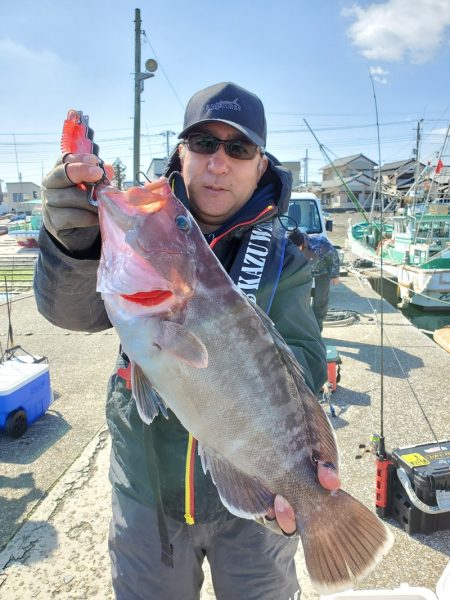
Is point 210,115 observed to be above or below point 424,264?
above

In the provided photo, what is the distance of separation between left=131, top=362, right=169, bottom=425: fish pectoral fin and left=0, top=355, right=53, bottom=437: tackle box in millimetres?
2910

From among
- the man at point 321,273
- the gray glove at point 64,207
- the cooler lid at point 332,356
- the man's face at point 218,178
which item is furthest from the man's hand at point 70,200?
the man at point 321,273

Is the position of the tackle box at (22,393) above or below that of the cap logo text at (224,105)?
below

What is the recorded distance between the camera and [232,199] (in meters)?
1.97

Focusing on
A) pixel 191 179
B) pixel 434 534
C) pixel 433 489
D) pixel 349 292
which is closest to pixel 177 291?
pixel 191 179

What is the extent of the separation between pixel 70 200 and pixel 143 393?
0.73m

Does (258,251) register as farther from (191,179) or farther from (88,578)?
(88,578)

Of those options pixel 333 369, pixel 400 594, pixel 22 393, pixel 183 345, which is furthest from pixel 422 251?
pixel 183 345

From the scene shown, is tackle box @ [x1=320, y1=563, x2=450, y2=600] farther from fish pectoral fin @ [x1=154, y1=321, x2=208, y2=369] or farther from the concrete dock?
fish pectoral fin @ [x1=154, y1=321, x2=208, y2=369]

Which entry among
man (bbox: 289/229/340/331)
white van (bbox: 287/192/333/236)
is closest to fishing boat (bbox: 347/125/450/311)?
white van (bbox: 287/192/333/236)

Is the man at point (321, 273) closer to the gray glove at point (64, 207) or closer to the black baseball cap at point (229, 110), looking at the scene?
the black baseball cap at point (229, 110)

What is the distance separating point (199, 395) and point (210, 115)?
Answer: 1217mm

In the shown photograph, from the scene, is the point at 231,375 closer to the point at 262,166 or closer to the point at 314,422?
the point at 314,422

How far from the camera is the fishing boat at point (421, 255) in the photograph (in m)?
16.0
